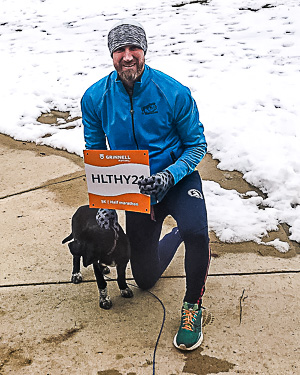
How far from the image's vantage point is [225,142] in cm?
589

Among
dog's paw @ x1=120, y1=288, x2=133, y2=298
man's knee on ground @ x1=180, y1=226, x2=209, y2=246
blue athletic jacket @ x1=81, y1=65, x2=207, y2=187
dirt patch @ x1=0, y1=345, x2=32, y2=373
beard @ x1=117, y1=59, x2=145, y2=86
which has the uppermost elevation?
beard @ x1=117, y1=59, x2=145, y2=86

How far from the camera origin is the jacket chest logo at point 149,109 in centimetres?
304

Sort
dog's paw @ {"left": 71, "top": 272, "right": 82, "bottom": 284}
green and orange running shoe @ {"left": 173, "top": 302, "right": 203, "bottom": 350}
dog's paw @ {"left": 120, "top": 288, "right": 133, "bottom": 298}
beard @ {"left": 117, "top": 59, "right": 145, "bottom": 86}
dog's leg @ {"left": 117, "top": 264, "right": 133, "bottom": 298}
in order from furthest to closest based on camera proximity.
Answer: dog's paw @ {"left": 71, "top": 272, "right": 82, "bottom": 284} < dog's paw @ {"left": 120, "top": 288, "right": 133, "bottom": 298} < dog's leg @ {"left": 117, "top": 264, "right": 133, "bottom": 298} < green and orange running shoe @ {"left": 173, "top": 302, "right": 203, "bottom": 350} < beard @ {"left": 117, "top": 59, "right": 145, "bottom": 86}

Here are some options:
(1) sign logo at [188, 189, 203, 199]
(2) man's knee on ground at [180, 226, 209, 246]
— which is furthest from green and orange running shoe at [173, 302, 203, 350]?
(1) sign logo at [188, 189, 203, 199]

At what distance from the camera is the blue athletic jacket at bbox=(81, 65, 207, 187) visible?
3031mm

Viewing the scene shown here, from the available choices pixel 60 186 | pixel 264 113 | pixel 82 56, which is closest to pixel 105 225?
pixel 60 186

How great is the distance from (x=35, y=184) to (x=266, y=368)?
321cm

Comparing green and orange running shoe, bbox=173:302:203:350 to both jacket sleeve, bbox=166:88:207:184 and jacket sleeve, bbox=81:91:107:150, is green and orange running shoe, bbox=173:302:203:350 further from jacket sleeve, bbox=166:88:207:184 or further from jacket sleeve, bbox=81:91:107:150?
jacket sleeve, bbox=81:91:107:150

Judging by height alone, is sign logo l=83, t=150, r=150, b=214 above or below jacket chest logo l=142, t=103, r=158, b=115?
below

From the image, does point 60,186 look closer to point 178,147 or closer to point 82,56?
point 178,147

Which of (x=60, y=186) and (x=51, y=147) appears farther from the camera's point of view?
(x=51, y=147)

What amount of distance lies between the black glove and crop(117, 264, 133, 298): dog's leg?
0.71 metres

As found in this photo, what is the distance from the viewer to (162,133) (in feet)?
10.2

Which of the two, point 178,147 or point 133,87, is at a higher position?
point 133,87
